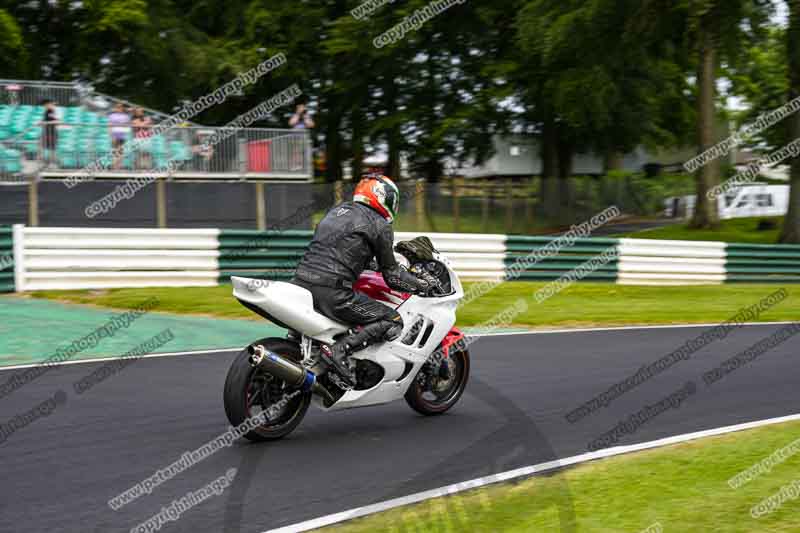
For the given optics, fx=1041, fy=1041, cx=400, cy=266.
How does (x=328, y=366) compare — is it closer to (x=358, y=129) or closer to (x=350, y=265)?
(x=350, y=265)

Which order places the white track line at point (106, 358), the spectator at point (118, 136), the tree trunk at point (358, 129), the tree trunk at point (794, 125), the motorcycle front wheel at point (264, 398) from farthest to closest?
the tree trunk at point (358, 129), the tree trunk at point (794, 125), the spectator at point (118, 136), the white track line at point (106, 358), the motorcycle front wheel at point (264, 398)

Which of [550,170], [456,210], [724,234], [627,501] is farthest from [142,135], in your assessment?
[550,170]

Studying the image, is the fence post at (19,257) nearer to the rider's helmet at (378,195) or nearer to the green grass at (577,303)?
the green grass at (577,303)

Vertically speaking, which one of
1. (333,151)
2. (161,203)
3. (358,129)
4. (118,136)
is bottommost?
(161,203)

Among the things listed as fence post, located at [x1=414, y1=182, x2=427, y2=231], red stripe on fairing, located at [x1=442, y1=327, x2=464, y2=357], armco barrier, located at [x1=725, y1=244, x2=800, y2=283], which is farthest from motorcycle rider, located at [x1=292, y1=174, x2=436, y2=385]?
fence post, located at [x1=414, y1=182, x2=427, y2=231]

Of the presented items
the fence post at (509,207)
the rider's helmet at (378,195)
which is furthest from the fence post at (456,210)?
the rider's helmet at (378,195)

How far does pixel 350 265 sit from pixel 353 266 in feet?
0.10

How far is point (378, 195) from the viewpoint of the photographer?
7.57 metres

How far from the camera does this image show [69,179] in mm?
18938

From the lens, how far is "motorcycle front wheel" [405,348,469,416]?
8289 millimetres

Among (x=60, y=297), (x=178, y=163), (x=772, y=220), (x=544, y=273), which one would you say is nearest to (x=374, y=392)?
(x=60, y=297)

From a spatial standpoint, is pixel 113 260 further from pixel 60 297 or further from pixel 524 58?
pixel 524 58

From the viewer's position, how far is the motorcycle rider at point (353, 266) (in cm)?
732

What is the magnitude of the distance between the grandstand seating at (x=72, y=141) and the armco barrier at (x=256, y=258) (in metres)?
3.25
